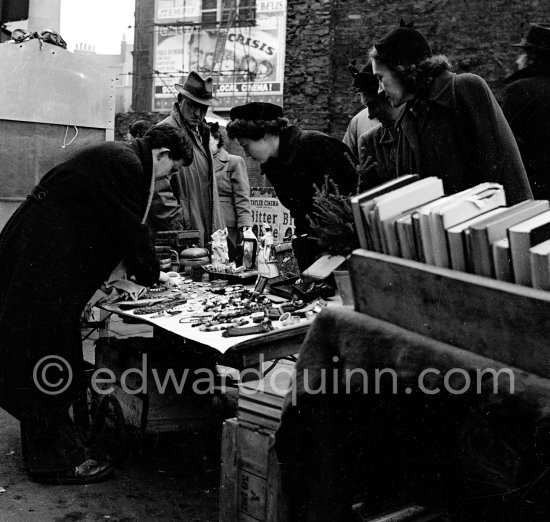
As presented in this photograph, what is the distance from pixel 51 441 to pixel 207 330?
Answer: 1127 mm

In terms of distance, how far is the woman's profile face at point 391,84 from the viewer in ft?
10.3

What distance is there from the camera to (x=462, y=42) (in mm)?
10391

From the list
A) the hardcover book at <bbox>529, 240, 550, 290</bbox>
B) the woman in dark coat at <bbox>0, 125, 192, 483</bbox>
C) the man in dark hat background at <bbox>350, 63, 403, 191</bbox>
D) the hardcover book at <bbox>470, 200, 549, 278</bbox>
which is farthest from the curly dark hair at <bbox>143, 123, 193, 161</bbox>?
the hardcover book at <bbox>529, 240, 550, 290</bbox>

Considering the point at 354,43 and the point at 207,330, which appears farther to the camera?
the point at 354,43

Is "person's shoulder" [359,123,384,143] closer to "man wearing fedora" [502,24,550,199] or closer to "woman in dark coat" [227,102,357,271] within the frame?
"woman in dark coat" [227,102,357,271]

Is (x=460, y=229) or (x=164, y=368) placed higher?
A: (x=460, y=229)

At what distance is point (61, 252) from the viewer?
3797 millimetres

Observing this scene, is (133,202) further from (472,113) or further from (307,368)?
(307,368)

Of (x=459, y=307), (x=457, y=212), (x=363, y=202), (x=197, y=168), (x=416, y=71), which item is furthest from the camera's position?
(x=197, y=168)

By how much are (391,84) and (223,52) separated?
50.1ft

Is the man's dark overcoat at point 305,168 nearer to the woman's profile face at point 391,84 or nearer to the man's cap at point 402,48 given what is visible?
the woman's profile face at point 391,84

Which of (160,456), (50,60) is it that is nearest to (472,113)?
(160,456)

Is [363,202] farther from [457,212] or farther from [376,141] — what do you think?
[376,141]

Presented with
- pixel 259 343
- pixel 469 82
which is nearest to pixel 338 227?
pixel 259 343
